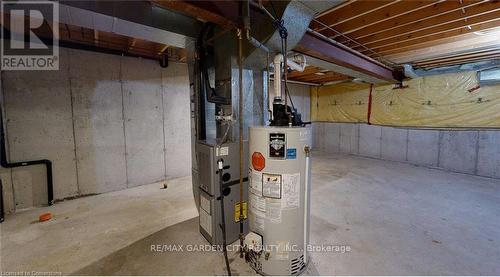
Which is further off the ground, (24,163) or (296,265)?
(24,163)

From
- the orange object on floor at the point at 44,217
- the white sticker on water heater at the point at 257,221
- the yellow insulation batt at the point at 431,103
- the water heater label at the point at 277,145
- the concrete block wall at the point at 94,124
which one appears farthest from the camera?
the yellow insulation batt at the point at 431,103

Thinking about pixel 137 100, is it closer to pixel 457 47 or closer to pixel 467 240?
pixel 467 240

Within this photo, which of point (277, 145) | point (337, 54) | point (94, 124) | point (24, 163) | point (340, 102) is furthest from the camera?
point (340, 102)

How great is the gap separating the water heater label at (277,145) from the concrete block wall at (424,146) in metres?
5.25

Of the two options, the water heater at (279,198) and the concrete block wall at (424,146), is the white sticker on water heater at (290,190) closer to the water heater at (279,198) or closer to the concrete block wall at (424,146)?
the water heater at (279,198)

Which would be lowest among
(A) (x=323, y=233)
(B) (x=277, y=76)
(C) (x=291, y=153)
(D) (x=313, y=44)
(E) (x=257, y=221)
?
(A) (x=323, y=233)

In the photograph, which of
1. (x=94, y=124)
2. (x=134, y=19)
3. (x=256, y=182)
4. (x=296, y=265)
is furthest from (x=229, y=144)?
(x=94, y=124)

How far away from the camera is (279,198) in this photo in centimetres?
154

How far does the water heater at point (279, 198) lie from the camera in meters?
1.52

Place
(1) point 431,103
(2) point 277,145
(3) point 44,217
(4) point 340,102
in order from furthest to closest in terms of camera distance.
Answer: (4) point 340,102, (1) point 431,103, (3) point 44,217, (2) point 277,145

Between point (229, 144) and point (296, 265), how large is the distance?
1.11m

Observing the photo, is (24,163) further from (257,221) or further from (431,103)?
(431,103)

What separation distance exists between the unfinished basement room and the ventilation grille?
0.04ft

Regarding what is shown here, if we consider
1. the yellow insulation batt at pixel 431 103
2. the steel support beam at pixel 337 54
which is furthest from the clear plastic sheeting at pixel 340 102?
the steel support beam at pixel 337 54
